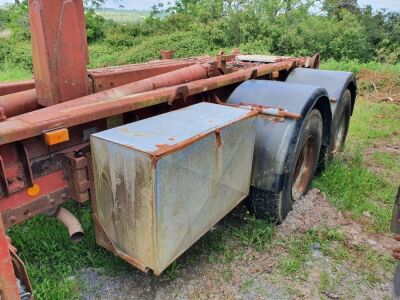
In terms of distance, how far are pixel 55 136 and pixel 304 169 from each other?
2457 millimetres

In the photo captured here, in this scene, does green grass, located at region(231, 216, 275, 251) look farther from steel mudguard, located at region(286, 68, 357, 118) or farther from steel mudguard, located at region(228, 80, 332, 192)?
steel mudguard, located at region(286, 68, 357, 118)

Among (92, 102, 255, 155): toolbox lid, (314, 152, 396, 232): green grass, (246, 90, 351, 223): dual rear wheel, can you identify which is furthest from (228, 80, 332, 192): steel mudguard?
(314, 152, 396, 232): green grass

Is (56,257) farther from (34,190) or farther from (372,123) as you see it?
(372,123)

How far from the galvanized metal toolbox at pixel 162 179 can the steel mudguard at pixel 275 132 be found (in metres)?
0.38

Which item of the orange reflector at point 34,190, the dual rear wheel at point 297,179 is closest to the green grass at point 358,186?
the dual rear wheel at point 297,179

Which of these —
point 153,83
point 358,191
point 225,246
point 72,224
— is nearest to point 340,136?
point 358,191

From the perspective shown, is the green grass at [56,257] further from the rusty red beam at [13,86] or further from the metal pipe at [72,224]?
the rusty red beam at [13,86]

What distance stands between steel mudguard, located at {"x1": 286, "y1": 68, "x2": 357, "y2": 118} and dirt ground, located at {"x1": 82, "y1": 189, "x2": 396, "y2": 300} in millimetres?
1683

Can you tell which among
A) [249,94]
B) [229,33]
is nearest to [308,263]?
[249,94]

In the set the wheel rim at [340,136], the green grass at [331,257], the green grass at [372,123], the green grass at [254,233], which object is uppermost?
the wheel rim at [340,136]

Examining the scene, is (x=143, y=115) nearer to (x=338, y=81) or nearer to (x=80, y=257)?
(x=80, y=257)

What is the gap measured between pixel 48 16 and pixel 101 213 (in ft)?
3.71

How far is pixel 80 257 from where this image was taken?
2703mm

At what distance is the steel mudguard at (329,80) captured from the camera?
386cm
